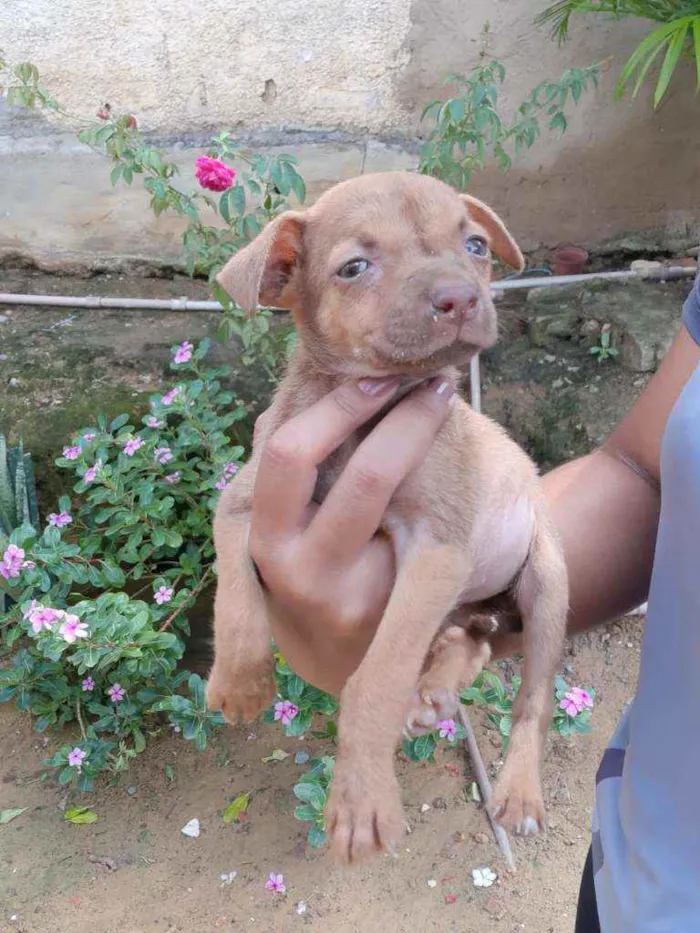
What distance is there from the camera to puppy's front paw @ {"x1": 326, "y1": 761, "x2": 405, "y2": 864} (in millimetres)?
1795

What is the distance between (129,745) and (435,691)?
6.51 feet

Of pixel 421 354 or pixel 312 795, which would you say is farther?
pixel 312 795

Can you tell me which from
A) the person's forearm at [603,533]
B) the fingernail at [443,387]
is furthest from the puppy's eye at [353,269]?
the person's forearm at [603,533]

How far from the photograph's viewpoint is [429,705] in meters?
2.34

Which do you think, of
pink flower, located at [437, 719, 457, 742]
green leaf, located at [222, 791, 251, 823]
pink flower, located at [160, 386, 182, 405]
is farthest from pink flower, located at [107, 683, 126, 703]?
pink flower, located at [437, 719, 457, 742]

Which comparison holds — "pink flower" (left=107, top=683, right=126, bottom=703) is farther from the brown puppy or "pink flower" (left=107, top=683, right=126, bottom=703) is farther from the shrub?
the shrub

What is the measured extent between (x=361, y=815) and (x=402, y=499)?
0.74 meters

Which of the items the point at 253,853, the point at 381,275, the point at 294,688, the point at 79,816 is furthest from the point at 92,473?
the point at 381,275

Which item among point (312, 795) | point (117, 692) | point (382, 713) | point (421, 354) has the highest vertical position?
point (421, 354)

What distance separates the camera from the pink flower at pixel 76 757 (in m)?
3.38

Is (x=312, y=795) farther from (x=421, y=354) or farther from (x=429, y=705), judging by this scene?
(x=421, y=354)

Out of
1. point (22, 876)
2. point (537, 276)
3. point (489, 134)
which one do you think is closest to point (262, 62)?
point (489, 134)

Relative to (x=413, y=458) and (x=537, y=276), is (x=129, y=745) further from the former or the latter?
(x=537, y=276)

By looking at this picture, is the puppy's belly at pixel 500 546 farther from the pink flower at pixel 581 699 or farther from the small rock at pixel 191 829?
the small rock at pixel 191 829
